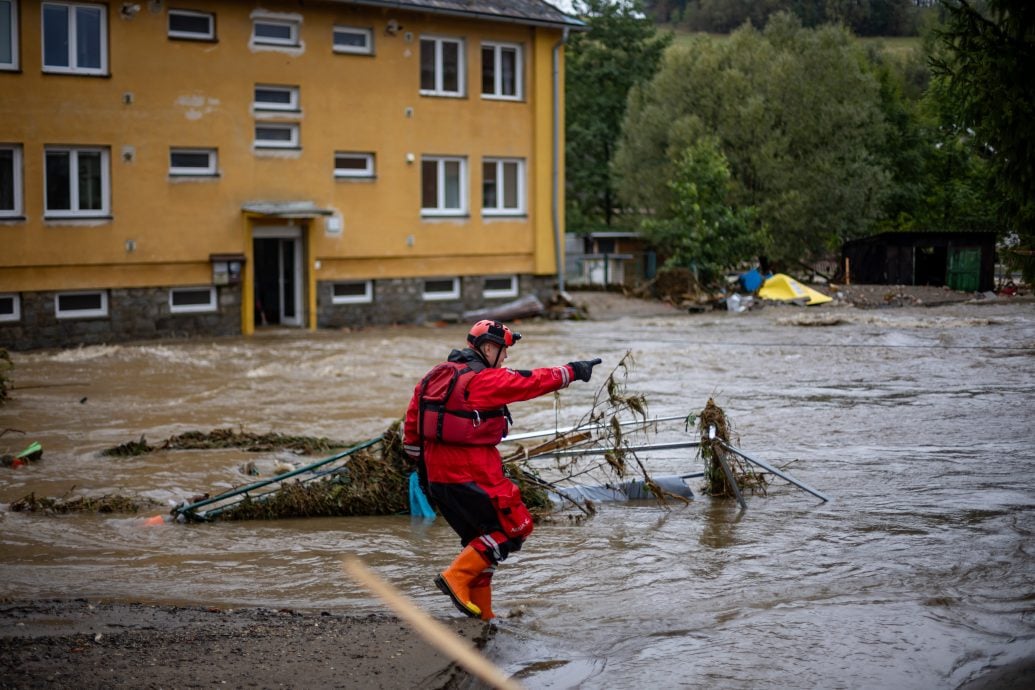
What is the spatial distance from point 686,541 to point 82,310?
61.9 ft

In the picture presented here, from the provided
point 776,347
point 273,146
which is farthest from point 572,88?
point 776,347

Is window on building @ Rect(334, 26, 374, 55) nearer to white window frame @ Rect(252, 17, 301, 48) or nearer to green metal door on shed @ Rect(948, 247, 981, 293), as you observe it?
white window frame @ Rect(252, 17, 301, 48)

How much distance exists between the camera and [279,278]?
2964 cm

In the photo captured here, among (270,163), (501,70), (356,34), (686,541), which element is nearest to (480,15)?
(501,70)

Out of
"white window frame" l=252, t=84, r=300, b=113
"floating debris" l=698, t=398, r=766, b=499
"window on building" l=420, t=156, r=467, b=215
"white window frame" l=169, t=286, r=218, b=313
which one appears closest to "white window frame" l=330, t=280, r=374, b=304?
"window on building" l=420, t=156, r=467, b=215

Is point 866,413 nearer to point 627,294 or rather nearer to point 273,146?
point 273,146

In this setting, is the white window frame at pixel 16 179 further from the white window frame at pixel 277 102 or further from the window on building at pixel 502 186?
the window on building at pixel 502 186

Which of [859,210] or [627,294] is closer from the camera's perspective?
[627,294]

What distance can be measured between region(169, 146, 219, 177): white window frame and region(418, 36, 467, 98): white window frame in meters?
5.47

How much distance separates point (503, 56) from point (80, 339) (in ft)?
41.1

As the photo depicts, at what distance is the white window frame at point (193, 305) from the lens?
88.0ft

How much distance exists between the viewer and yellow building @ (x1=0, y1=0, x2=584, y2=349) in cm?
2516

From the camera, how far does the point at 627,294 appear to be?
36.0 metres

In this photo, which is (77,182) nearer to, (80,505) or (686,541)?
(80,505)
